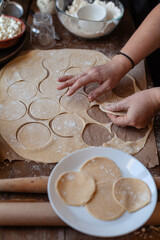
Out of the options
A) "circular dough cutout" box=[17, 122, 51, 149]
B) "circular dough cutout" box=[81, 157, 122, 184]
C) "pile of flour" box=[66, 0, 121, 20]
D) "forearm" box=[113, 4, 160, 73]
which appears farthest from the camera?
"pile of flour" box=[66, 0, 121, 20]

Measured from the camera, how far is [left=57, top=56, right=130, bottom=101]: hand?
3.79 feet

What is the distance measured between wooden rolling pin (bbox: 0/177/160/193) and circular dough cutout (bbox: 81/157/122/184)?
0.47ft

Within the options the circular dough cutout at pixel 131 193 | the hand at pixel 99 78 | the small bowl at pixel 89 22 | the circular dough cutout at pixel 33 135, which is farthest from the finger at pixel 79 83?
the circular dough cutout at pixel 131 193

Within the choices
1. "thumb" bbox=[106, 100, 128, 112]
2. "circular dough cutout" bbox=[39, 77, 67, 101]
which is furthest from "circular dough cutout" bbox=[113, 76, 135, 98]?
"circular dough cutout" bbox=[39, 77, 67, 101]

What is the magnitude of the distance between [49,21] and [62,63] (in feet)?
0.99

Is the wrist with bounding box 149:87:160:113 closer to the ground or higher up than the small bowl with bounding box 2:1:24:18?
higher up

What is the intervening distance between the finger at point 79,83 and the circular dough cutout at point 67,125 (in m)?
0.12

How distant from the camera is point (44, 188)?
2.67 ft

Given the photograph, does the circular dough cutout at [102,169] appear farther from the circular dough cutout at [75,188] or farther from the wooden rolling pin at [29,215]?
the wooden rolling pin at [29,215]

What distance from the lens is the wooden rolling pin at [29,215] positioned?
2.40ft

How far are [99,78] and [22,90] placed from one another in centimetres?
38

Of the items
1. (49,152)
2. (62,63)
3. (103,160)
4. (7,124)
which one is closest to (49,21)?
(62,63)

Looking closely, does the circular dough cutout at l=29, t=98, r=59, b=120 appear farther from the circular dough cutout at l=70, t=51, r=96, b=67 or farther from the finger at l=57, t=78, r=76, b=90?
the circular dough cutout at l=70, t=51, r=96, b=67

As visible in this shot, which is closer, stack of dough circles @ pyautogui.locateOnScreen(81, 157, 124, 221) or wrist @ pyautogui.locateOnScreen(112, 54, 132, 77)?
stack of dough circles @ pyautogui.locateOnScreen(81, 157, 124, 221)
